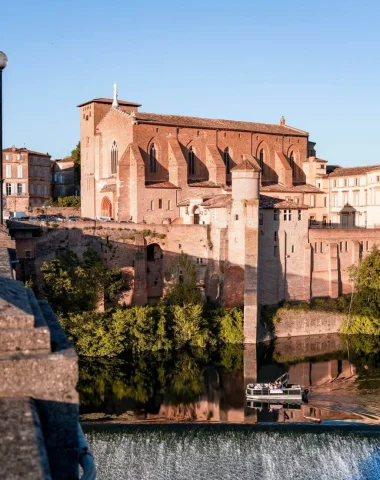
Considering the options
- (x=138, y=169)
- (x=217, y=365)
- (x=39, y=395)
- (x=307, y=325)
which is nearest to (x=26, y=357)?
(x=39, y=395)

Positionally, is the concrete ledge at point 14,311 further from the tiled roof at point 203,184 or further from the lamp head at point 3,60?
the tiled roof at point 203,184

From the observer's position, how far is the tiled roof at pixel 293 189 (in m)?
49.4

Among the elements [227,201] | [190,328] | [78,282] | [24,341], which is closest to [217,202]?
[227,201]

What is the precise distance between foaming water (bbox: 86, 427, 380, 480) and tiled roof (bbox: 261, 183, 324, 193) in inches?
1067

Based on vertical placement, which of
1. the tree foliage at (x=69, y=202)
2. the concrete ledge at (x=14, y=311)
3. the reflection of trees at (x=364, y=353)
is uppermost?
the tree foliage at (x=69, y=202)

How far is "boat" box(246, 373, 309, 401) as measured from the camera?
28.0 m

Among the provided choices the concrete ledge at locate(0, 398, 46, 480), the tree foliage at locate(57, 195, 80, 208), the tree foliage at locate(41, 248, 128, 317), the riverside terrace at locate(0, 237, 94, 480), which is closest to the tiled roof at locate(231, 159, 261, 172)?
the tree foliage at locate(41, 248, 128, 317)

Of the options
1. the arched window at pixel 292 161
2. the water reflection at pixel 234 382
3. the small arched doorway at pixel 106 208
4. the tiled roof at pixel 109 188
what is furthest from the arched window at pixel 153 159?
the water reflection at pixel 234 382

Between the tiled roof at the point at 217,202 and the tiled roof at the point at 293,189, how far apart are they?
5.58m

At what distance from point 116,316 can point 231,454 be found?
14.9 m

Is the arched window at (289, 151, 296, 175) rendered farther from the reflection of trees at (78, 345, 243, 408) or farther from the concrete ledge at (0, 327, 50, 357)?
the concrete ledge at (0, 327, 50, 357)

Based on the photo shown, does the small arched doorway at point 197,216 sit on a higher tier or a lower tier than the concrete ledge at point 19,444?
higher

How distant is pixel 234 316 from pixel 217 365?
494 cm

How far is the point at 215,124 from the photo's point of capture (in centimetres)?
5228
